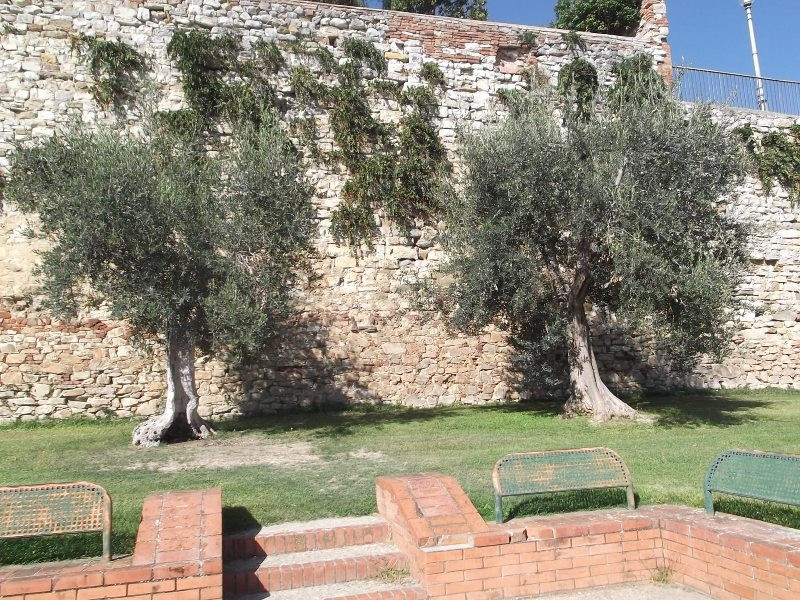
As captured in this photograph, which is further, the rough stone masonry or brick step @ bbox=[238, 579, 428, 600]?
the rough stone masonry

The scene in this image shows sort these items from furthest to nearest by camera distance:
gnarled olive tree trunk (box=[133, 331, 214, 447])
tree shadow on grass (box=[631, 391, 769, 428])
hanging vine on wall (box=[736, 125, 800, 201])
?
hanging vine on wall (box=[736, 125, 800, 201]), tree shadow on grass (box=[631, 391, 769, 428]), gnarled olive tree trunk (box=[133, 331, 214, 447])

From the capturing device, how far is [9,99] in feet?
37.3

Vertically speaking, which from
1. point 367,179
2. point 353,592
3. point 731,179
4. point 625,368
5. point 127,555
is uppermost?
point 367,179

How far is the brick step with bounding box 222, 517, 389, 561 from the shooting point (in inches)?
188

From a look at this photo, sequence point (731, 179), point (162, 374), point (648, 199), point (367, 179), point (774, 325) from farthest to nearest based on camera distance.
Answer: point (774, 325)
point (367, 179)
point (162, 374)
point (731, 179)
point (648, 199)

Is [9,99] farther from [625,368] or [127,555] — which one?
[625,368]

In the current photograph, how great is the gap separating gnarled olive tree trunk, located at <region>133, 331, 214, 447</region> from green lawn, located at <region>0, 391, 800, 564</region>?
0.33 metres

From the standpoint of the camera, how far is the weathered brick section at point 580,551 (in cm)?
430

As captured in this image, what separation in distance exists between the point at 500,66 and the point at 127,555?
39.2ft

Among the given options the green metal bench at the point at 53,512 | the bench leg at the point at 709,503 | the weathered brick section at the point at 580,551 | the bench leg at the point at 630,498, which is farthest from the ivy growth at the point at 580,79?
the green metal bench at the point at 53,512

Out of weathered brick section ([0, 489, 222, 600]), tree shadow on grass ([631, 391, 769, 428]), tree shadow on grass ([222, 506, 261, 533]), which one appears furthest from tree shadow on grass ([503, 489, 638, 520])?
tree shadow on grass ([631, 391, 769, 428])

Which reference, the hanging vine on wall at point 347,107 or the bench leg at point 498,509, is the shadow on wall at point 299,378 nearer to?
the hanging vine on wall at point 347,107

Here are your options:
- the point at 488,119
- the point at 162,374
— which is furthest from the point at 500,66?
the point at 162,374

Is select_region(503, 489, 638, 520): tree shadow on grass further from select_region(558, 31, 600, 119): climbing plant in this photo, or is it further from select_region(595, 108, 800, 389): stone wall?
select_region(558, 31, 600, 119): climbing plant
